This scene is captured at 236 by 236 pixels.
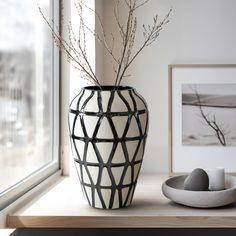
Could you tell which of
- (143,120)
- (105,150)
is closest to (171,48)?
(143,120)

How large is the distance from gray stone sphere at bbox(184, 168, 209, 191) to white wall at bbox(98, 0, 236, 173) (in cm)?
37

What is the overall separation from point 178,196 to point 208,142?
1.38 feet

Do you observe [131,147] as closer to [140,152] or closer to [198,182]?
[140,152]

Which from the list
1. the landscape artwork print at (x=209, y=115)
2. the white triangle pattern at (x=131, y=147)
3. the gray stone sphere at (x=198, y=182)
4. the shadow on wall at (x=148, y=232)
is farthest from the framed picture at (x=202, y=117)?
the white triangle pattern at (x=131, y=147)

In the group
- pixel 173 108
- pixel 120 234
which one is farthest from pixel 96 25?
pixel 120 234

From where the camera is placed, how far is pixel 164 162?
5.26ft

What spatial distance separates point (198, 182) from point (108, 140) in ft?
0.92

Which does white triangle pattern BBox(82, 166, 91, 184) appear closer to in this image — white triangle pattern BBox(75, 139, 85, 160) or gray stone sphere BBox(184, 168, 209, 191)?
white triangle pattern BBox(75, 139, 85, 160)

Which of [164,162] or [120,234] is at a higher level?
[164,162]

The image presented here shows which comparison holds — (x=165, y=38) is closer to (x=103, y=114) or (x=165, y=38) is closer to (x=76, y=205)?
(x=103, y=114)

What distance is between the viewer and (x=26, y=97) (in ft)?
4.29

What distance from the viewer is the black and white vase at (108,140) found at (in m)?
1.12

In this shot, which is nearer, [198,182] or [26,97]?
[198,182]

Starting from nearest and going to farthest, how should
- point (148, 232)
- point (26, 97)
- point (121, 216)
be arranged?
point (121, 216) < point (26, 97) < point (148, 232)
